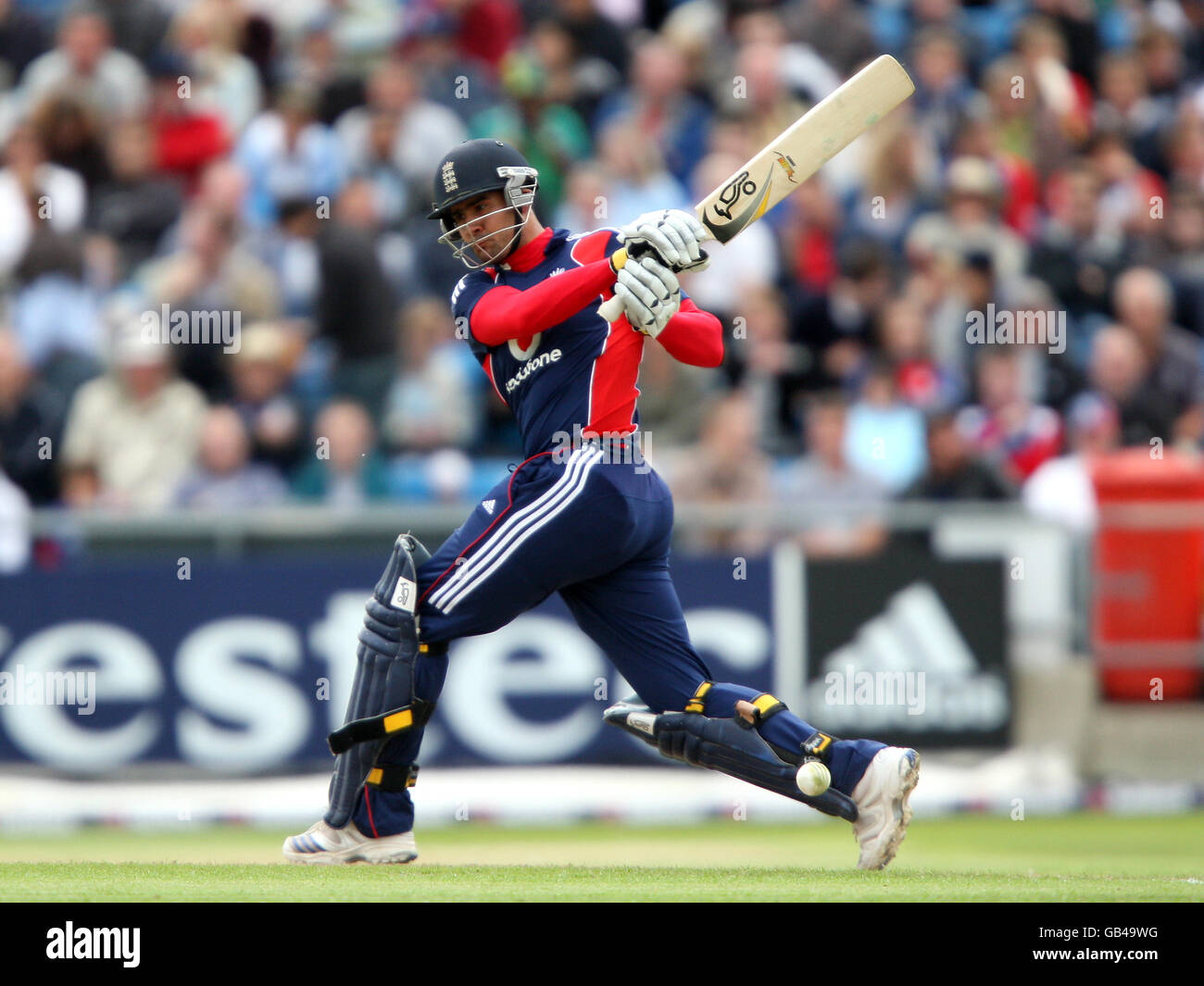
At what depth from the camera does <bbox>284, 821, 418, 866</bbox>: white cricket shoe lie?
691 centimetres

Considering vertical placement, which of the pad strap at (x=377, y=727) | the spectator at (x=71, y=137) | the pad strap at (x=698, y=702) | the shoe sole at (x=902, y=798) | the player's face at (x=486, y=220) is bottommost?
the shoe sole at (x=902, y=798)

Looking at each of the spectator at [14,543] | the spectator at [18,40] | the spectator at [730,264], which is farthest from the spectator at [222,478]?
the spectator at [18,40]

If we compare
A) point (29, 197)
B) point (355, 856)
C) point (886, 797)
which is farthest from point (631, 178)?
point (886, 797)

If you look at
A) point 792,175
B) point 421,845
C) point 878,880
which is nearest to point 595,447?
point 792,175

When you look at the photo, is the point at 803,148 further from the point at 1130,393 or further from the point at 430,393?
the point at 1130,393

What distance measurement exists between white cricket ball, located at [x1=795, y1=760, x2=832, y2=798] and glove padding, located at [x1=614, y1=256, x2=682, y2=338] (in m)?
1.58

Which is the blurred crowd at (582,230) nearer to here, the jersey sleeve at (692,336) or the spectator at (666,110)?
the spectator at (666,110)

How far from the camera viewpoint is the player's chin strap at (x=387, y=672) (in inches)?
263

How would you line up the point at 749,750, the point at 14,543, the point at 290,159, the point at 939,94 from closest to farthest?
1. the point at 749,750
2. the point at 14,543
3. the point at 290,159
4. the point at 939,94

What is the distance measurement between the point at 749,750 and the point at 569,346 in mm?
1502

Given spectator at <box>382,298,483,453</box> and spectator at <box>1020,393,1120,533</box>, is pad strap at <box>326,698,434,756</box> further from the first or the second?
spectator at <box>1020,393,1120,533</box>

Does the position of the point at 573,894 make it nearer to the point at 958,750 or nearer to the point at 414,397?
the point at 958,750

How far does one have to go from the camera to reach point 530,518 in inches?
255

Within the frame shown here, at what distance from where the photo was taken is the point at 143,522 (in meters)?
10.6
